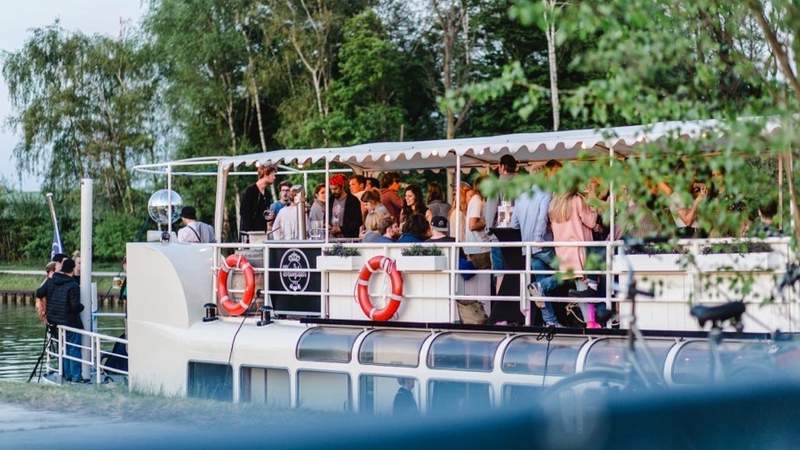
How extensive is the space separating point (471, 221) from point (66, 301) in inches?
355

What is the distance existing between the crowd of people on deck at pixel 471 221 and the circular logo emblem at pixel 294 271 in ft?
1.87

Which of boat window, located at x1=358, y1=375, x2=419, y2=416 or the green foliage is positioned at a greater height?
the green foliage

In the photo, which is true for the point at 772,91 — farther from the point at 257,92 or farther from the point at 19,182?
the point at 19,182

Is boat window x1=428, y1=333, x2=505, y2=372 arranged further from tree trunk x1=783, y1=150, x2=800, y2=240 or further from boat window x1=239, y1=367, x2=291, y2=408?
tree trunk x1=783, y1=150, x2=800, y2=240

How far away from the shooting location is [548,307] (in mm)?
14523

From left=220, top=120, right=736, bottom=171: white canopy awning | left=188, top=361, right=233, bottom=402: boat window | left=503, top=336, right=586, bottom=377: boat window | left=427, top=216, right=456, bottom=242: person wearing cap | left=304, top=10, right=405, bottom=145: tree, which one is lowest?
left=188, top=361, right=233, bottom=402: boat window

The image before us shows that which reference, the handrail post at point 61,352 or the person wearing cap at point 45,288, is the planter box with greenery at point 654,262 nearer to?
the handrail post at point 61,352

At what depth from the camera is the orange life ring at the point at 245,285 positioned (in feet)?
56.2

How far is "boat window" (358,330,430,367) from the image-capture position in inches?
587

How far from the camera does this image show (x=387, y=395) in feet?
49.4

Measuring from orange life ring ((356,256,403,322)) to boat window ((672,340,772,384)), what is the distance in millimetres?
3693

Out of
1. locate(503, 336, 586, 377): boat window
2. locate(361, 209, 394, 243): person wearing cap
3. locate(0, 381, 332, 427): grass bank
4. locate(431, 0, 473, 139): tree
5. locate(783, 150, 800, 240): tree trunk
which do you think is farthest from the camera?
locate(431, 0, 473, 139): tree

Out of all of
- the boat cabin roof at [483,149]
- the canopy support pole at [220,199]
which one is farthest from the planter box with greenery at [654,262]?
the canopy support pole at [220,199]

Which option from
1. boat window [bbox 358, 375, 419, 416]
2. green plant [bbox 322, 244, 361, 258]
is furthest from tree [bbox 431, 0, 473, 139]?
boat window [bbox 358, 375, 419, 416]
